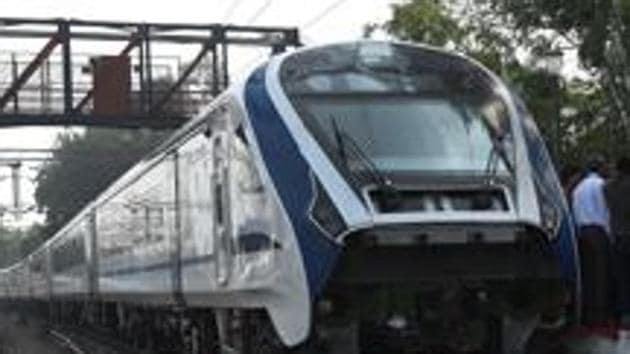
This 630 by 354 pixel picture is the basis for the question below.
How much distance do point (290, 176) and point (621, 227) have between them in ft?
Result: 9.90

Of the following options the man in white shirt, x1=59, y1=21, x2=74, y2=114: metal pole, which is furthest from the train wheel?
x1=59, y1=21, x2=74, y2=114: metal pole

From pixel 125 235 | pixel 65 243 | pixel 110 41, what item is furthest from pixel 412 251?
pixel 65 243

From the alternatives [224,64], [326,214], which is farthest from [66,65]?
[326,214]

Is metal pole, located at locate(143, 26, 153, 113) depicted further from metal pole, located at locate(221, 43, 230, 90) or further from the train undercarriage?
the train undercarriage

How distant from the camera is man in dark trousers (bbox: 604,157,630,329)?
1398 cm

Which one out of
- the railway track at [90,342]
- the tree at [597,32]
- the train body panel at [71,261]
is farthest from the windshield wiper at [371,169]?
the train body panel at [71,261]

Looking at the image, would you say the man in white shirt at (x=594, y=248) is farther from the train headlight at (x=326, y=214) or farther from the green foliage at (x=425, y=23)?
the green foliage at (x=425, y=23)

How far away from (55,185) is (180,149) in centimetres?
6613

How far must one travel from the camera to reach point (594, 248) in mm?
13961

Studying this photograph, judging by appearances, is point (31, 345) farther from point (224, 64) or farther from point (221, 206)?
point (221, 206)

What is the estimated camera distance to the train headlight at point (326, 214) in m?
12.3

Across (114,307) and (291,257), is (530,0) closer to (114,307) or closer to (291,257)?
(114,307)

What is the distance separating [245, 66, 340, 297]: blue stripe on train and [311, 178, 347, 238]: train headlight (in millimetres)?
53

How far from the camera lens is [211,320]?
57.3 feet
